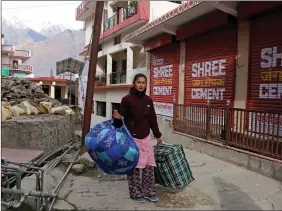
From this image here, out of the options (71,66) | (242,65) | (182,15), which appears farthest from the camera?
(71,66)

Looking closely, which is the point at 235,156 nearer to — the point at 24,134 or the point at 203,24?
the point at 203,24

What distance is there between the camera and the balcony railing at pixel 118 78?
22031 millimetres

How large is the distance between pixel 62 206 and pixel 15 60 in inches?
1991

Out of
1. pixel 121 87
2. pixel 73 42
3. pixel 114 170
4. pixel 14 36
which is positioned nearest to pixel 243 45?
pixel 114 170

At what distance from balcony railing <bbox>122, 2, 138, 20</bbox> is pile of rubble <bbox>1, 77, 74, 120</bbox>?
853cm

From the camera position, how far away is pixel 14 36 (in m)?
88.9

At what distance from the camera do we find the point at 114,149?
3.96 metres

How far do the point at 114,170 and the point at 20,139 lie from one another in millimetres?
3981

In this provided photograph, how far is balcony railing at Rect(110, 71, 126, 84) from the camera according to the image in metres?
22.0

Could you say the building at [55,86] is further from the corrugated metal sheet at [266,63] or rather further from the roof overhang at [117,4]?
the corrugated metal sheet at [266,63]

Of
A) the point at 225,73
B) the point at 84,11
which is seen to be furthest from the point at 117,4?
the point at 225,73

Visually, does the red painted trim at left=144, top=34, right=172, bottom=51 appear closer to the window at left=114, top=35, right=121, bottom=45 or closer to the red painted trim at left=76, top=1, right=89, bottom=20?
the window at left=114, top=35, right=121, bottom=45

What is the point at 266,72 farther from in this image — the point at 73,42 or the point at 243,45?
the point at 73,42

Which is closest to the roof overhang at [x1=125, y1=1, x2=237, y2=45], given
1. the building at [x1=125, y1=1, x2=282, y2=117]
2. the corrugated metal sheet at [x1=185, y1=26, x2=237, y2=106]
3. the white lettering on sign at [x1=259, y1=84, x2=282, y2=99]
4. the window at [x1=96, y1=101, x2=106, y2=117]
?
the building at [x1=125, y1=1, x2=282, y2=117]
